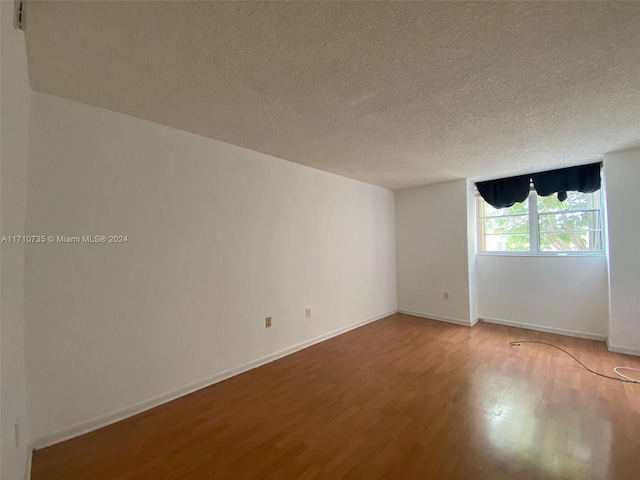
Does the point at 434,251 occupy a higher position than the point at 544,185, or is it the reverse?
the point at 544,185

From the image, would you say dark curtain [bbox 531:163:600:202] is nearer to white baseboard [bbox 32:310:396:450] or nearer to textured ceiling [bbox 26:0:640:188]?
textured ceiling [bbox 26:0:640:188]

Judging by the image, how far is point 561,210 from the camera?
3.78 metres

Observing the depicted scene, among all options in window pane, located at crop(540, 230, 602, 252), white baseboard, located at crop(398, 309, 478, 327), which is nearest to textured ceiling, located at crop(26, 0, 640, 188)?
window pane, located at crop(540, 230, 602, 252)

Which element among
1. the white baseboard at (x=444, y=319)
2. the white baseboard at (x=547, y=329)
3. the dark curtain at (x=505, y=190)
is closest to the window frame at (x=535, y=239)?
the dark curtain at (x=505, y=190)

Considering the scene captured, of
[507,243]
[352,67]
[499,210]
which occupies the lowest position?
[507,243]

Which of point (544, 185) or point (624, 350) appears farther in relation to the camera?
point (544, 185)

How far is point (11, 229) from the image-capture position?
1.20 m

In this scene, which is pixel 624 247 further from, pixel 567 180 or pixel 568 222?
pixel 567 180

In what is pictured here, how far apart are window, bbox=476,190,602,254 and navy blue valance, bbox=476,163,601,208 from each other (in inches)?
6.5

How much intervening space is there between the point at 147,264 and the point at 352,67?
203cm

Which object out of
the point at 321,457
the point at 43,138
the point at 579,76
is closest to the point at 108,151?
the point at 43,138

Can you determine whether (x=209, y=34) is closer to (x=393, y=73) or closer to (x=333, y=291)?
(x=393, y=73)

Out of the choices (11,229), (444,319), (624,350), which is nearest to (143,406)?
(11,229)

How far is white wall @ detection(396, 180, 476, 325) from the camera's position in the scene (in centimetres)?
423
